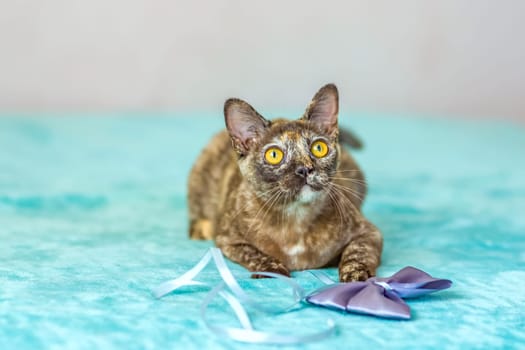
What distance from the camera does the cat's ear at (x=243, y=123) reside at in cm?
225

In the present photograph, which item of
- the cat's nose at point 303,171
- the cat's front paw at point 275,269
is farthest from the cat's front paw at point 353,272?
the cat's nose at point 303,171

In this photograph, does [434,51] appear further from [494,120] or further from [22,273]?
[22,273]

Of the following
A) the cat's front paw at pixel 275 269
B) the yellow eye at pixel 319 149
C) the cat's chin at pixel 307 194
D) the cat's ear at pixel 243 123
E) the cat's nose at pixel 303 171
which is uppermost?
the cat's ear at pixel 243 123

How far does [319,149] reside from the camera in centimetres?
221

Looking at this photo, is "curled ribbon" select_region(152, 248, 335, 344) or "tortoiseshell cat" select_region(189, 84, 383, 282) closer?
"curled ribbon" select_region(152, 248, 335, 344)

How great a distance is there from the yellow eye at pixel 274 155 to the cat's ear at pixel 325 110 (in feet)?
0.55

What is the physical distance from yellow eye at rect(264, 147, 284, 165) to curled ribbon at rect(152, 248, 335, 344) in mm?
314

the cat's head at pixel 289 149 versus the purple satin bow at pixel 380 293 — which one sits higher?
the cat's head at pixel 289 149

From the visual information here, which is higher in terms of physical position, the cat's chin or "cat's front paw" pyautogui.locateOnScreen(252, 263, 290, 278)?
the cat's chin

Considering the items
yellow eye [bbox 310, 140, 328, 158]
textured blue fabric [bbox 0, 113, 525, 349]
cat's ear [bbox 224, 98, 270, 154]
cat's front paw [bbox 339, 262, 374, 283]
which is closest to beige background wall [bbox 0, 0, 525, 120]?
textured blue fabric [bbox 0, 113, 525, 349]

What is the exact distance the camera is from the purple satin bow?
1.84 metres

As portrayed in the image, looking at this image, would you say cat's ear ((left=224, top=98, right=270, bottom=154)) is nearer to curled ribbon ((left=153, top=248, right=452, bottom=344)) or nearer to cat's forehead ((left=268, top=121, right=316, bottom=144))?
cat's forehead ((left=268, top=121, right=316, bottom=144))

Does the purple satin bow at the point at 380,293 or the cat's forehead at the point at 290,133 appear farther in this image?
the cat's forehead at the point at 290,133

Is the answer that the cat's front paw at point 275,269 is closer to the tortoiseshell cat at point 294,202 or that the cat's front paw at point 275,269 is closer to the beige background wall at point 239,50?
the tortoiseshell cat at point 294,202
